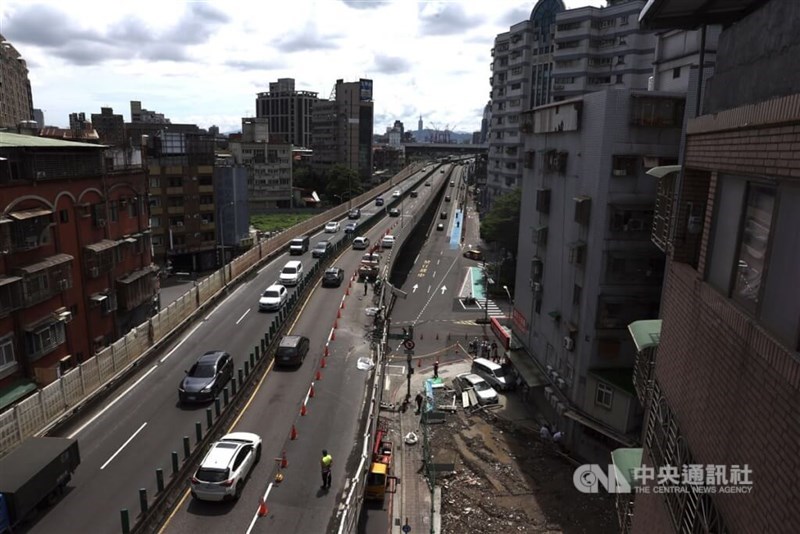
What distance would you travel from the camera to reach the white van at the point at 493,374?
41947mm

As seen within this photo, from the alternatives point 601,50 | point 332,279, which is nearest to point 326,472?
point 332,279

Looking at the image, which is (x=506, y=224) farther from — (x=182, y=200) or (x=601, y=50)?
(x=182, y=200)

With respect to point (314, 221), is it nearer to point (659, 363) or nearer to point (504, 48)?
point (504, 48)

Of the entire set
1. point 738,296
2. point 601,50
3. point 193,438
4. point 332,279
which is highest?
point 601,50

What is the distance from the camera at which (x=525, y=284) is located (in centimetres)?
4056

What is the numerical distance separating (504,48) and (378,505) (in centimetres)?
9134

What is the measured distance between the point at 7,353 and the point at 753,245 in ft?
94.9

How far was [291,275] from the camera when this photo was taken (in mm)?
48969

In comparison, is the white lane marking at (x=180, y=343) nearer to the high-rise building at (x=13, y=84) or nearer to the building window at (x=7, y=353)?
the building window at (x=7, y=353)

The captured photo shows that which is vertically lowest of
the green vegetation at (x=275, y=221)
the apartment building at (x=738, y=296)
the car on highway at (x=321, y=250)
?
the green vegetation at (x=275, y=221)

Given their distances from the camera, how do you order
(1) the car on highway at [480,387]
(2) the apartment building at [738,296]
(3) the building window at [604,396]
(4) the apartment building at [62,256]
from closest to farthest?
(2) the apartment building at [738,296], (4) the apartment building at [62,256], (3) the building window at [604,396], (1) the car on highway at [480,387]

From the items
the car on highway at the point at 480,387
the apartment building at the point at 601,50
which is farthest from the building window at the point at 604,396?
the apartment building at the point at 601,50

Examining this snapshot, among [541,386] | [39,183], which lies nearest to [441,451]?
[541,386]

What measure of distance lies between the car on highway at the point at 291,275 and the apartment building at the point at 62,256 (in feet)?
41.7
